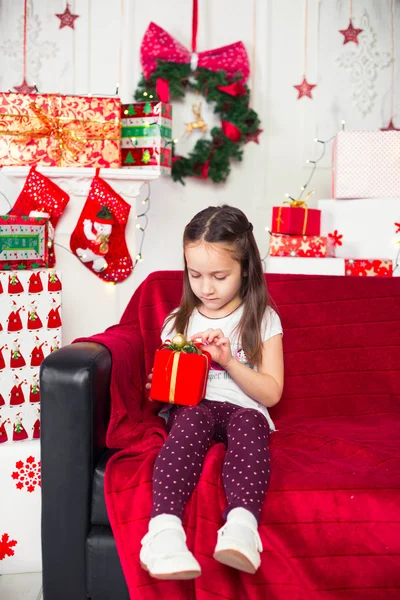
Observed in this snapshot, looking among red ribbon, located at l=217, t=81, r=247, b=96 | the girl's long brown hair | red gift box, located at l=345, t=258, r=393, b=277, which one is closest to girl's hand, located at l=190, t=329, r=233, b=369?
the girl's long brown hair

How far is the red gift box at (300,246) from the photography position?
2.94 metres

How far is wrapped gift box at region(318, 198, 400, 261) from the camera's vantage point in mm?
2996

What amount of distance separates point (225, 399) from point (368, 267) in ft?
4.53

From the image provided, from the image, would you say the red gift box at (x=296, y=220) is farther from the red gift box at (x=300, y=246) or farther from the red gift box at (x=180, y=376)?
the red gift box at (x=180, y=376)

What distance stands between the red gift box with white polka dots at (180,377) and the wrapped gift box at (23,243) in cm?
83

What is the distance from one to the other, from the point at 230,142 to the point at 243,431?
2175mm

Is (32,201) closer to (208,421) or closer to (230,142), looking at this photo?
(230,142)

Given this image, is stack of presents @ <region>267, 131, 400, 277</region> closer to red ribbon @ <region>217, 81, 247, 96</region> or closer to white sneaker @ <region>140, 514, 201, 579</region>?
red ribbon @ <region>217, 81, 247, 96</region>

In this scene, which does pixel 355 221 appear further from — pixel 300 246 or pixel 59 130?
pixel 59 130

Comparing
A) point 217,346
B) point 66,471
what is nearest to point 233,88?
point 217,346

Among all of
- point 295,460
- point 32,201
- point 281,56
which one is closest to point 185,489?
point 295,460

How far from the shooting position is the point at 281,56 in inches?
140

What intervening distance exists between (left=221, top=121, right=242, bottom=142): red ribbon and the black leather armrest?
212cm

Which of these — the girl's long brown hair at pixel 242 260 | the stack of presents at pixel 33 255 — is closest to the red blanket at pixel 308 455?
the girl's long brown hair at pixel 242 260
